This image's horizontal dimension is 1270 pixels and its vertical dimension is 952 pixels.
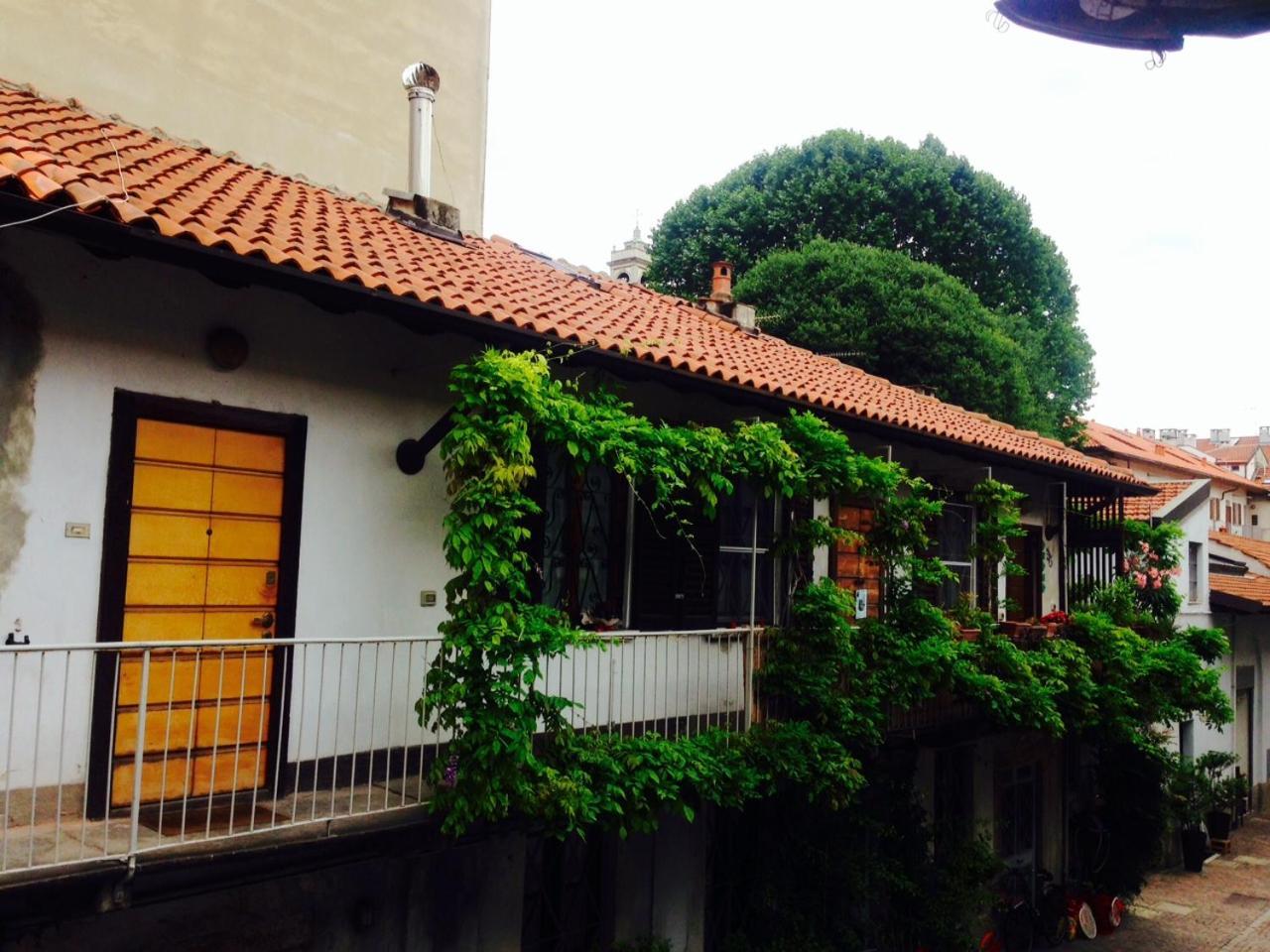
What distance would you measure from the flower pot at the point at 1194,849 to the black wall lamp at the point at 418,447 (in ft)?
57.3

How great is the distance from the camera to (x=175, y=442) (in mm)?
6051

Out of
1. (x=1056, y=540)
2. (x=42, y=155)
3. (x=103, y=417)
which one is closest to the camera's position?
(x=42, y=155)

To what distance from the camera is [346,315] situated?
6.76m

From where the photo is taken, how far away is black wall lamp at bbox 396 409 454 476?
6.97m

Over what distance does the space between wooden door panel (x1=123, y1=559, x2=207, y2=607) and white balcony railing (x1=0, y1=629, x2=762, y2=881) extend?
32cm

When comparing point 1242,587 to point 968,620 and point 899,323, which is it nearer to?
point 899,323

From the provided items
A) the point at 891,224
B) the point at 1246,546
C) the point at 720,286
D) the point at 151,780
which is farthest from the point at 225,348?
the point at 1246,546

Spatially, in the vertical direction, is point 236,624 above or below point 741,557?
below

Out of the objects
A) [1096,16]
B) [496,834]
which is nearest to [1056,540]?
[496,834]

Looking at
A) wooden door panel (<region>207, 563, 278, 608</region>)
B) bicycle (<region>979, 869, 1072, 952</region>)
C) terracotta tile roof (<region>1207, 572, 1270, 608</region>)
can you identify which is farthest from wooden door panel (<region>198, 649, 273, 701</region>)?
terracotta tile roof (<region>1207, 572, 1270, 608</region>)

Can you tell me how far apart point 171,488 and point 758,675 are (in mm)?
4796

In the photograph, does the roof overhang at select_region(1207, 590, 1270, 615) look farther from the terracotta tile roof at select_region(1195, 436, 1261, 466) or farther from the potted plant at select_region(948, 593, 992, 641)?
the terracotta tile roof at select_region(1195, 436, 1261, 466)

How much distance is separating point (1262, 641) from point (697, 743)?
21.5 m

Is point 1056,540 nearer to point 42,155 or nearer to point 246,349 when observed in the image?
point 246,349
